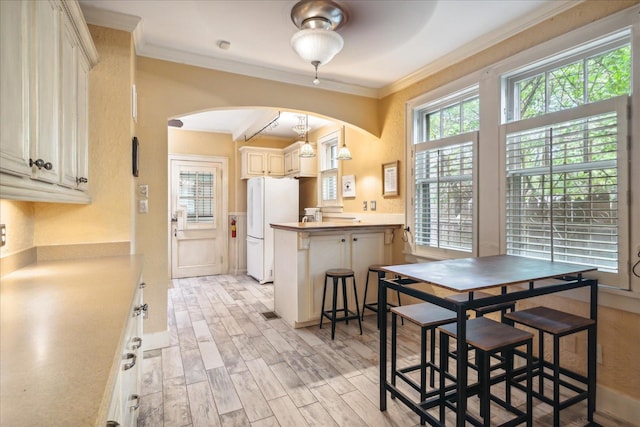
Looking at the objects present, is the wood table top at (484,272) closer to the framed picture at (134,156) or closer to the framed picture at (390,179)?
the framed picture at (390,179)

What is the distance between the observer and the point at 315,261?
3.50 meters

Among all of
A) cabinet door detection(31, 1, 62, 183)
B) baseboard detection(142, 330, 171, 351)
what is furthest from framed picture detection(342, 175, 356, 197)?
cabinet door detection(31, 1, 62, 183)

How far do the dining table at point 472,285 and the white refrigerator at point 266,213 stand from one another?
3.55 meters

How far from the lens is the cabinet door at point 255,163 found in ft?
19.9

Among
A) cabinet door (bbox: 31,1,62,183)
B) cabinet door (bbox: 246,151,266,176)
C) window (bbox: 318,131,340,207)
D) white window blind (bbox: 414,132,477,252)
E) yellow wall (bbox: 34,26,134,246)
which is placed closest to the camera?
cabinet door (bbox: 31,1,62,183)

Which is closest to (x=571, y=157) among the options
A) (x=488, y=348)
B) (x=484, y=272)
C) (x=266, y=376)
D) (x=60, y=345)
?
(x=484, y=272)

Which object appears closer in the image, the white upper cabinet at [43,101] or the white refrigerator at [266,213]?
the white upper cabinet at [43,101]

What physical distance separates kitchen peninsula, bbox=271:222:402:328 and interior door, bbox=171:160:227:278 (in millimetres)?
2665

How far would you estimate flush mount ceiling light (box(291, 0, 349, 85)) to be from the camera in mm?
2127

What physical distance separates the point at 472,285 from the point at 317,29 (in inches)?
71.4

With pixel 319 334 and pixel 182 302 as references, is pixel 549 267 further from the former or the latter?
pixel 182 302


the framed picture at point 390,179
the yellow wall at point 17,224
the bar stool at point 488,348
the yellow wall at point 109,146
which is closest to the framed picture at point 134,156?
the yellow wall at point 109,146

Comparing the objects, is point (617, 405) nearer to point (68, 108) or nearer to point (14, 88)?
point (14, 88)

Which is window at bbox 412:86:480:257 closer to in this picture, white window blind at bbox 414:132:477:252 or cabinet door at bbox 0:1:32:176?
white window blind at bbox 414:132:477:252
